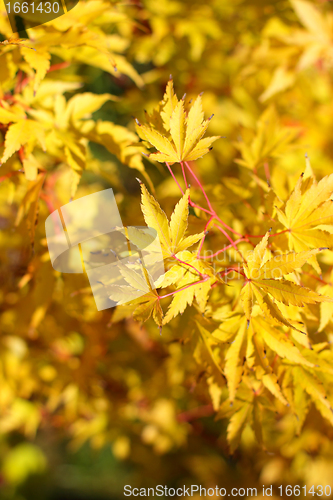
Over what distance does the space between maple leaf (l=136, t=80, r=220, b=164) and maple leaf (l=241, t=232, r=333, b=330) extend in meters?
0.19

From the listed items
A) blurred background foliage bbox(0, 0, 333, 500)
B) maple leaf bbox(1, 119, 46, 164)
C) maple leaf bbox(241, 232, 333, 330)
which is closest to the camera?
maple leaf bbox(241, 232, 333, 330)

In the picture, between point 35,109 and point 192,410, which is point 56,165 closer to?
point 35,109

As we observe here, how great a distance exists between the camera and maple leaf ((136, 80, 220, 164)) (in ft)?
1.74

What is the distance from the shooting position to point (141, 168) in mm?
692

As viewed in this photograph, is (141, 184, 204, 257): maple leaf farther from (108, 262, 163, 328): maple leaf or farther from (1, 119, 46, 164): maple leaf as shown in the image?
(1, 119, 46, 164): maple leaf

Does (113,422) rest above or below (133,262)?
below

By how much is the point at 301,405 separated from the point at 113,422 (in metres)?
0.95

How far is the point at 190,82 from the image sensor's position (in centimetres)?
131

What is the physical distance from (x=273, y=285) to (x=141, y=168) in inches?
14.5

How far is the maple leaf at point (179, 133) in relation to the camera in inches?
20.9

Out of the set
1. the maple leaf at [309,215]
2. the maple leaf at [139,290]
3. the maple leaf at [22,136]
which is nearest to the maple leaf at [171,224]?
the maple leaf at [139,290]

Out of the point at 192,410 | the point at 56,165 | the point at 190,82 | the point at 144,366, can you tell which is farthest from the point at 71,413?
the point at 190,82

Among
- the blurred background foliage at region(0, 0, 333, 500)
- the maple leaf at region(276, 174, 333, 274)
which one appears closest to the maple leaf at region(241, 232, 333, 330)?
the maple leaf at region(276, 174, 333, 274)

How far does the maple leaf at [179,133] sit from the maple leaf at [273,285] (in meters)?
0.19
